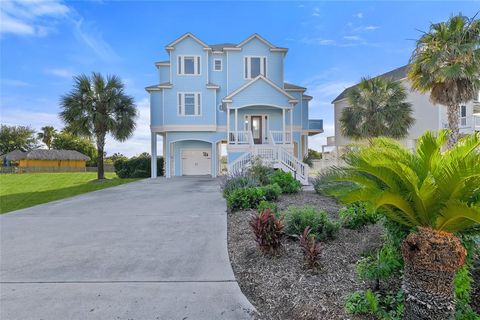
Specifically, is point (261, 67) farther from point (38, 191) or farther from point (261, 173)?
point (38, 191)

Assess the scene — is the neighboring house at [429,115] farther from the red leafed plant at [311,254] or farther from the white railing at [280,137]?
the red leafed plant at [311,254]

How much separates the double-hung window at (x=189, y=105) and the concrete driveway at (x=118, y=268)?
13959mm

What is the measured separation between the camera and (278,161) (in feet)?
48.6

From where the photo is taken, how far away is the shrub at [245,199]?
820 centimetres

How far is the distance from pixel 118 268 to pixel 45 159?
5223 cm

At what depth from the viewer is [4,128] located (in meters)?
59.0

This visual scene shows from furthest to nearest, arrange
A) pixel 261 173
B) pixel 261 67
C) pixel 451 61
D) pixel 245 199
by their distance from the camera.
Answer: pixel 261 67 → pixel 451 61 → pixel 261 173 → pixel 245 199

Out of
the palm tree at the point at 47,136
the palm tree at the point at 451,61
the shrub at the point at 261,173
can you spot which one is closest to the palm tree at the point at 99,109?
the shrub at the point at 261,173

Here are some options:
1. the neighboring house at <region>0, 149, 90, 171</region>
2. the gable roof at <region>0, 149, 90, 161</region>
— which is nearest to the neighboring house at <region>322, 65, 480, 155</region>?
the neighboring house at <region>0, 149, 90, 171</region>

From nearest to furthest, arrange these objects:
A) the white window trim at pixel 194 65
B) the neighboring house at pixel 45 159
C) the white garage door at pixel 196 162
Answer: the white window trim at pixel 194 65 < the white garage door at pixel 196 162 < the neighboring house at pixel 45 159

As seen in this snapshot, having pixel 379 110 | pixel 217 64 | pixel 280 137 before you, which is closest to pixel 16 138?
pixel 217 64

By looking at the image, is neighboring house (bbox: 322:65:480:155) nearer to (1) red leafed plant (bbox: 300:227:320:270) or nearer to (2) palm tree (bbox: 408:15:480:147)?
(2) palm tree (bbox: 408:15:480:147)

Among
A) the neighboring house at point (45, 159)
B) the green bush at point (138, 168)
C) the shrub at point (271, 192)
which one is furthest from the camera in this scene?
the neighboring house at point (45, 159)

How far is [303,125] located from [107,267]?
2023 cm
